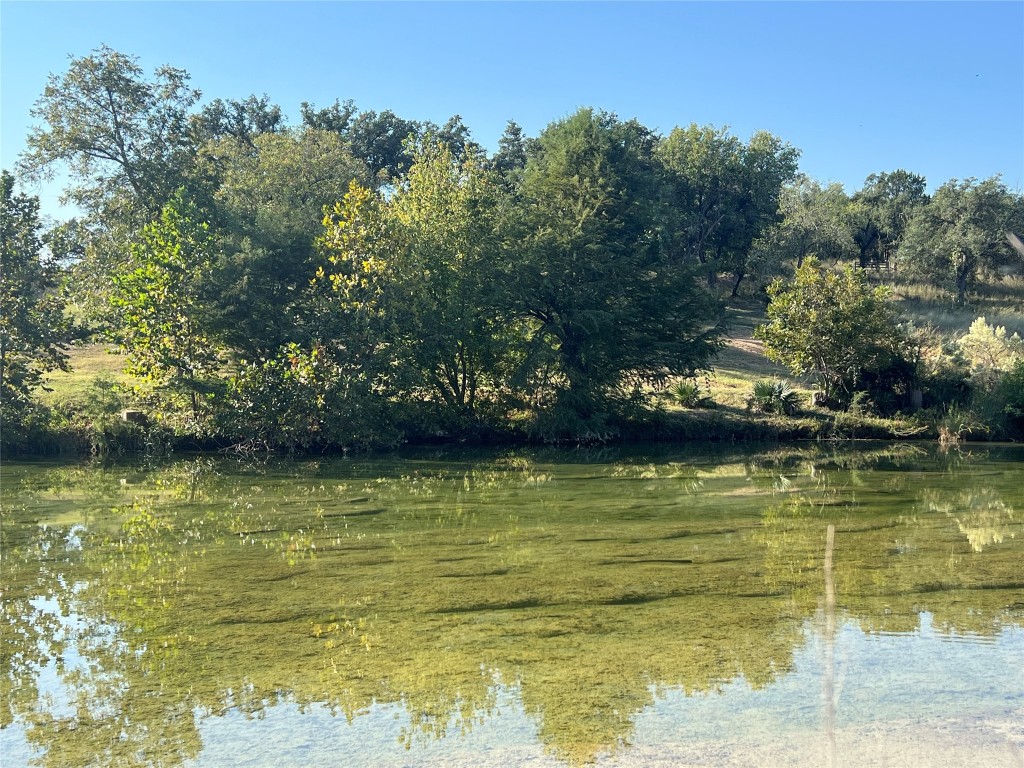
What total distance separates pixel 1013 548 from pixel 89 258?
75.8ft

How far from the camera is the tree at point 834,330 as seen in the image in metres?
25.1

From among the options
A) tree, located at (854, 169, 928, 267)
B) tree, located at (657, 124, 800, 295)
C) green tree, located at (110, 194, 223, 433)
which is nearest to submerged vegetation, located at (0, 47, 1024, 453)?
green tree, located at (110, 194, 223, 433)

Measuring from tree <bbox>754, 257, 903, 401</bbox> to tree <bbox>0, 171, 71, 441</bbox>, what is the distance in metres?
19.0

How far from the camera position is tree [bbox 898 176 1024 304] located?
5009 centimetres

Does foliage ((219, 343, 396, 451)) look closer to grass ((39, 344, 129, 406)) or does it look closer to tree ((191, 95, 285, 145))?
grass ((39, 344, 129, 406))

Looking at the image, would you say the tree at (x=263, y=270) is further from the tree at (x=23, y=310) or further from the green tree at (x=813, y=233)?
the green tree at (x=813, y=233)

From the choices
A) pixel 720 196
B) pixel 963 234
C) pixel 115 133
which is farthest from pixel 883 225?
pixel 115 133

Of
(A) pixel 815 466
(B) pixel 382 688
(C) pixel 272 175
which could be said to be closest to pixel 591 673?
(B) pixel 382 688

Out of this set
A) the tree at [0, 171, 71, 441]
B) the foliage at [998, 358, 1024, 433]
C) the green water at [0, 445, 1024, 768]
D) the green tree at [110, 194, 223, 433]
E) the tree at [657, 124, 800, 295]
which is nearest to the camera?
the green water at [0, 445, 1024, 768]

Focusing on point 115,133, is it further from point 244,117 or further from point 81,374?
point 244,117

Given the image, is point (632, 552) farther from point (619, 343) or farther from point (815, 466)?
point (619, 343)

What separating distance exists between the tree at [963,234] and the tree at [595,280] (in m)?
30.9

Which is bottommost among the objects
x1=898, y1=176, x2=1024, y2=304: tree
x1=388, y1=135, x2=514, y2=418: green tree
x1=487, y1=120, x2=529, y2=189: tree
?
x1=388, y1=135, x2=514, y2=418: green tree

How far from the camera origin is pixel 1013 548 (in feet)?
33.5
